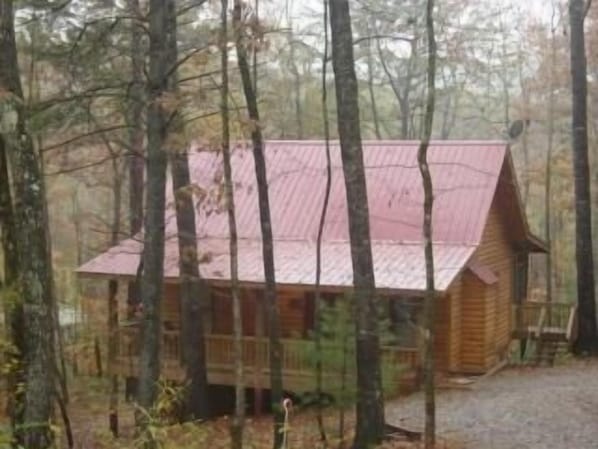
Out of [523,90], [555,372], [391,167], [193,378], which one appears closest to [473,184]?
[391,167]

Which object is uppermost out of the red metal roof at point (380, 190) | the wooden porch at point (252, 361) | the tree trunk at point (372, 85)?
the tree trunk at point (372, 85)

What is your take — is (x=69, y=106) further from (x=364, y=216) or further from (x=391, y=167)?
(x=391, y=167)

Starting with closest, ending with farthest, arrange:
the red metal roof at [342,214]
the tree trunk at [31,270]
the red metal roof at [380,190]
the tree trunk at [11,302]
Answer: the tree trunk at [31,270] → the tree trunk at [11,302] → the red metal roof at [342,214] → the red metal roof at [380,190]

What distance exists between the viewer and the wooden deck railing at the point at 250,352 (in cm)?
1628

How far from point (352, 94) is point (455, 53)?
308cm

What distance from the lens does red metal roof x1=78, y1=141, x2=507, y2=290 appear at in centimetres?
1722

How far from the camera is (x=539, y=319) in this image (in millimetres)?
21594

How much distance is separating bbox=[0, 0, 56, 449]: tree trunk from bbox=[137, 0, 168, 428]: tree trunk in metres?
1.95

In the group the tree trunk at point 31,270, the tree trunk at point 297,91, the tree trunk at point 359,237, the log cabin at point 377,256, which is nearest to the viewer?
the tree trunk at point 31,270

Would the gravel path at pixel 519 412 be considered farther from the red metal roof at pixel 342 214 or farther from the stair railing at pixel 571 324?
the red metal roof at pixel 342 214

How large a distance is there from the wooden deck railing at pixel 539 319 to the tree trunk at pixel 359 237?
→ 34.0 ft

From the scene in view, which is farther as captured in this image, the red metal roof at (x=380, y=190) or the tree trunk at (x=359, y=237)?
the red metal roof at (x=380, y=190)

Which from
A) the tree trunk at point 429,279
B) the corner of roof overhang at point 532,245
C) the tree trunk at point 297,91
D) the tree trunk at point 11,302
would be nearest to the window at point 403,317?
the corner of roof overhang at point 532,245

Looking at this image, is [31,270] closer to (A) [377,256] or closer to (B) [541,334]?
(A) [377,256]
